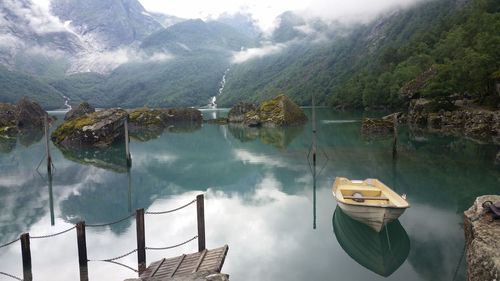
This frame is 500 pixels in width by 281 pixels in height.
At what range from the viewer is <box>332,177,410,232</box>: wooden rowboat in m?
18.9

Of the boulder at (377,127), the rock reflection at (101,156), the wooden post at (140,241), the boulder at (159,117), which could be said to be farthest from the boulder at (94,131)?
the wooden post at (140,241)

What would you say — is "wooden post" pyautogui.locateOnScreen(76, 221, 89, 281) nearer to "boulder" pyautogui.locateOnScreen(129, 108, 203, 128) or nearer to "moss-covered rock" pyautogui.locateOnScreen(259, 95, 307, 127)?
"moss-covered rock" pyautogui.locateOnScreen(259, 95, 307, 127)

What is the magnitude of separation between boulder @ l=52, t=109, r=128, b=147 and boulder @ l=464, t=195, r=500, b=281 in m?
57.2

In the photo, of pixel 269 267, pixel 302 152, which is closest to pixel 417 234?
pixel 269 267

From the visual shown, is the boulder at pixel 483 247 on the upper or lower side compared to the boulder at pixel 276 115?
lower

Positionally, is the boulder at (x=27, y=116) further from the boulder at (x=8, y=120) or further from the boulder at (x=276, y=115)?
the boulder at (x=276, y=115)

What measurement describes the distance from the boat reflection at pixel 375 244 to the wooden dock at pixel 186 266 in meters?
6.40

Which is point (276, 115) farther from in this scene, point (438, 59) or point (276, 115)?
point (438, 59)

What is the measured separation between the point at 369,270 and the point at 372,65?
169643 mm

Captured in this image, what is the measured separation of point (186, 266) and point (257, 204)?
12.3 metres

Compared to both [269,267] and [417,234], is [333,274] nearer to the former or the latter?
[269,267]

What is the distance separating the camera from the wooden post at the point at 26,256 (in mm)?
16031

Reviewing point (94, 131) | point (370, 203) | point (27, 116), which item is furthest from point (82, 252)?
point (27, 116)

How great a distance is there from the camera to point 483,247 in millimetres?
11523
